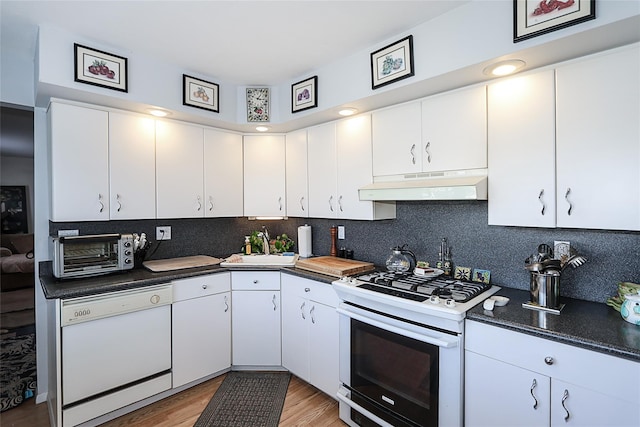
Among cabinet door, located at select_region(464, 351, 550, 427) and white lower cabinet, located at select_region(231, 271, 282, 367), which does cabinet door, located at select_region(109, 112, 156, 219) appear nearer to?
white lower cabinet, located at select_region(231, 271, 282, 367)

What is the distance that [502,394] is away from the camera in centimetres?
153

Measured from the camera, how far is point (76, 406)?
2.03 m

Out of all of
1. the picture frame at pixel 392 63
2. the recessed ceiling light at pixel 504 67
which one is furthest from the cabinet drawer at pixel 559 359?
the picture frame at pixel 392 63

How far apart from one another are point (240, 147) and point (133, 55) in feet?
3.73

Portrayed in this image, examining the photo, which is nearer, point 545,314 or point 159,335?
point 545,314

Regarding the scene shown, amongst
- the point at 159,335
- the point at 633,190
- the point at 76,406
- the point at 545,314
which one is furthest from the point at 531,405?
the point at 76,406

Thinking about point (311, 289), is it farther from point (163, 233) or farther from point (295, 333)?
point (163, 233)

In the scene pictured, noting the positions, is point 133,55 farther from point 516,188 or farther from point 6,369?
point 6,369

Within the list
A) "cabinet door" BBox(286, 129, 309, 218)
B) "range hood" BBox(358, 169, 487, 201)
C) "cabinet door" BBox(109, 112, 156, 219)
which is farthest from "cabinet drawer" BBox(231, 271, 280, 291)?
"range hood" BBox(358, 169, 487, 201)

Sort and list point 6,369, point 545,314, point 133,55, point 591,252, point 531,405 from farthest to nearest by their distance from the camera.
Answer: point 6,369
point 133,55
point 591,252
point 545,314
point 531,405

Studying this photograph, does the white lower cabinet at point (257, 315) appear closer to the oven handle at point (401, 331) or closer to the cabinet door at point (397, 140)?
the oven handle at point (401, 331)

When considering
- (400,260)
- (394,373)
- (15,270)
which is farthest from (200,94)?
→ (15,270)

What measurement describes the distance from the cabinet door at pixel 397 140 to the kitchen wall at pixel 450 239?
38 cm

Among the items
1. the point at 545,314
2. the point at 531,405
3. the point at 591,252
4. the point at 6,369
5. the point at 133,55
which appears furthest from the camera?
the point at 6,369
